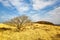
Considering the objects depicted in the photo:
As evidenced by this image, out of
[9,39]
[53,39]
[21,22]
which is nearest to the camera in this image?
[9,39]

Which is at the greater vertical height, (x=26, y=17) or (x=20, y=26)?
(x=26, y=17)

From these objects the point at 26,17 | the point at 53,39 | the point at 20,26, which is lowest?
the point at 53,39

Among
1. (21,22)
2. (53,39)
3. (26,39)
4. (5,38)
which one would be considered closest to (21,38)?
(26,39)

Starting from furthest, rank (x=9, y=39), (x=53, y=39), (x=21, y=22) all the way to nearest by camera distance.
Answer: (x=21, y=22)
(x=53, y=39)
(x=9, y=39)

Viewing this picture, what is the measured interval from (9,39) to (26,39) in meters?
2.43

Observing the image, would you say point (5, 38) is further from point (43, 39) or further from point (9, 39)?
point (43, 39)

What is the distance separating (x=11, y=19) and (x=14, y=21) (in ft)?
2.83

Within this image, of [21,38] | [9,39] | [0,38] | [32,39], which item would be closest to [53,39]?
[32,39]

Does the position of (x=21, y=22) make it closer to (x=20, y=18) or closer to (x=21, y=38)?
(x=20, y=18)

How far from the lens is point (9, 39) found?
18.8 metres

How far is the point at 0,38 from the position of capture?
62.6ft

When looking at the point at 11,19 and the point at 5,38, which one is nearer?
the point at 5,38

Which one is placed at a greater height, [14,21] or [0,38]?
[14,21]

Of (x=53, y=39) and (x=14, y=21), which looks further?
(x=14, y=21)
